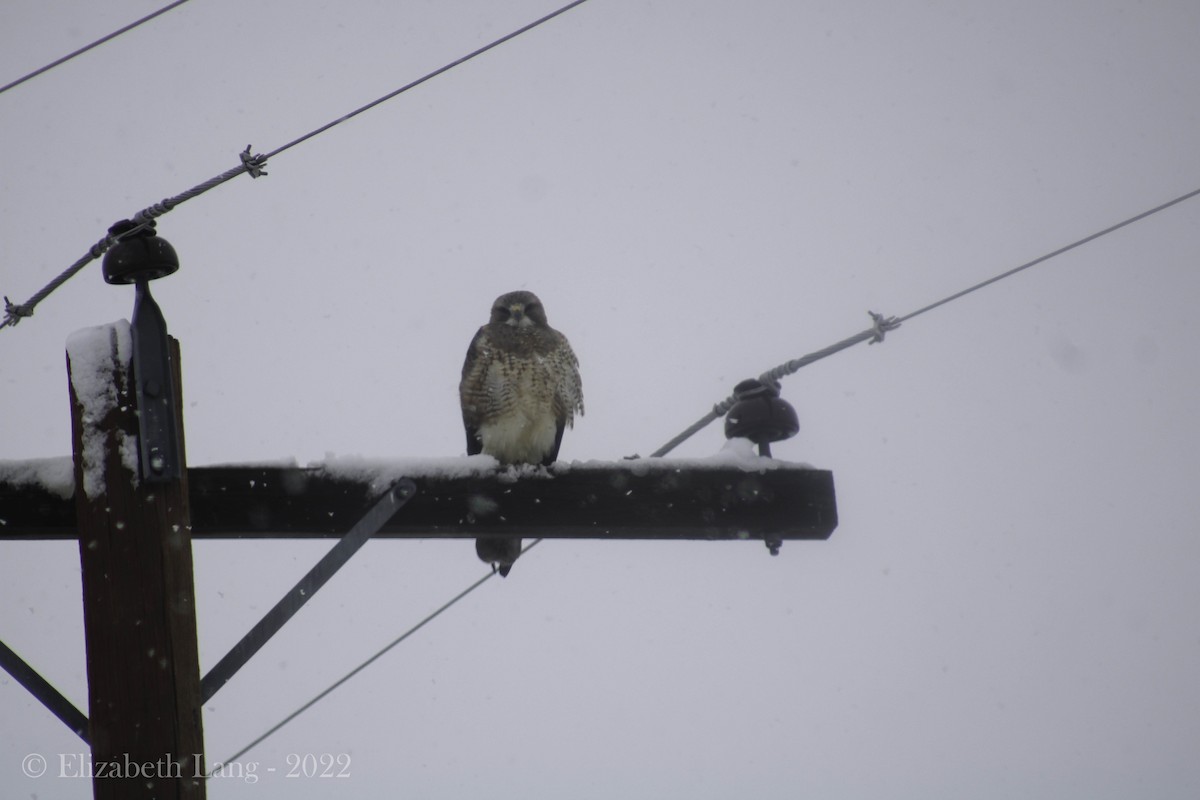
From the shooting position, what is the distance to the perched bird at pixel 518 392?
15.8ft

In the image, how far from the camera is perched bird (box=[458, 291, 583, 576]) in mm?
4812

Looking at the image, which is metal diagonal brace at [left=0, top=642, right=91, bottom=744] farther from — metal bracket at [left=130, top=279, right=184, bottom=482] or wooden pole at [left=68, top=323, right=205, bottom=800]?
metal bracket at [left=130, top=279, right=184, bottom=482]

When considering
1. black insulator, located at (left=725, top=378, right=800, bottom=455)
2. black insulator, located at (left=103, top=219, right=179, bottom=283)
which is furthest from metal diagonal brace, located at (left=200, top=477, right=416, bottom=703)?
black insulator, located at (left=725, top=378, right=800, bottom=455)

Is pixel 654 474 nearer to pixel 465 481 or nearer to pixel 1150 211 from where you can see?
pixel 465 481

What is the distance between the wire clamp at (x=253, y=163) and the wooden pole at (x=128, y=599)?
2.53 feet

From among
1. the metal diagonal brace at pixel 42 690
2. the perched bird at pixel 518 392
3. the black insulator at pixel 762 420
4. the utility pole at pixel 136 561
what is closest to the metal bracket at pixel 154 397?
the utility pole at pixel 136 561

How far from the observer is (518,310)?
206 inches

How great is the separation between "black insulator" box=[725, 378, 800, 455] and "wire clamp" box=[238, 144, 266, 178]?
4.72 ft

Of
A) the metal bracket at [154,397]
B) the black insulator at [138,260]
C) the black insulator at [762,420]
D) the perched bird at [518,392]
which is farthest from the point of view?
the perched bird at [518,392]

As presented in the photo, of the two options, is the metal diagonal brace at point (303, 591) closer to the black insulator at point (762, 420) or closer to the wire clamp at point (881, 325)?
the black insulator at point (762, 420)

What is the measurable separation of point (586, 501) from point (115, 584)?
1.20 metres

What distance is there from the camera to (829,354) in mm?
3908

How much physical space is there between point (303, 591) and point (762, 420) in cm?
145

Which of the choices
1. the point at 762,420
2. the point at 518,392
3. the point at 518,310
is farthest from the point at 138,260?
the point at 518,310
